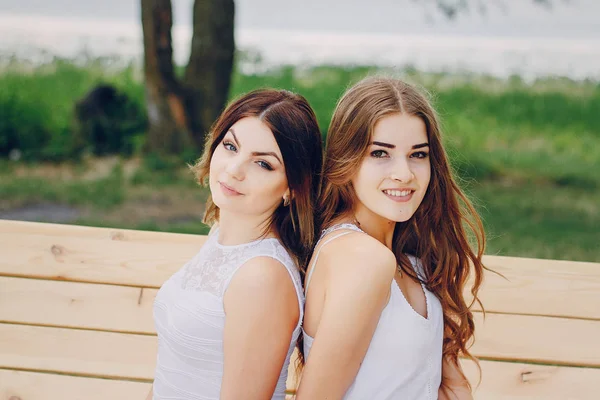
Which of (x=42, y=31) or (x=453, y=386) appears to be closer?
(x=453, y=386)

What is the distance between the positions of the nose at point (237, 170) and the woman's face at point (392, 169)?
313 mm

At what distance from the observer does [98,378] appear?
2.78m

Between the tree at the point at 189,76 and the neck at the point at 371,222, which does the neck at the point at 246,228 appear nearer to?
the neck at the point at 371,222

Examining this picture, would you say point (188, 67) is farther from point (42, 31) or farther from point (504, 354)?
point (504, 354)

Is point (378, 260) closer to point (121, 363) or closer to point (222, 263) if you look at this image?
point (222, 263)

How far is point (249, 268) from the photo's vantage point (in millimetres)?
1952

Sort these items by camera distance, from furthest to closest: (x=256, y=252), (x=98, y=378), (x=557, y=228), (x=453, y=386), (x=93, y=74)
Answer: (x=93, y=74) → (x=557, y=228) → (x=98, y=378) → (x=453, y=386) → (x=256, y=252)

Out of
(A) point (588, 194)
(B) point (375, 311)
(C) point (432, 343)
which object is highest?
(B) point (375, 311)

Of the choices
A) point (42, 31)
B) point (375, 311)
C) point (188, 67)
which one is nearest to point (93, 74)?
point (42, 31)

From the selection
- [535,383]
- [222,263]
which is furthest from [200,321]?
[535,383]

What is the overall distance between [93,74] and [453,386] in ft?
24.1

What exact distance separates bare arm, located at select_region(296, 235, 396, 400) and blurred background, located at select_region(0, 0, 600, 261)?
3948 millimetres

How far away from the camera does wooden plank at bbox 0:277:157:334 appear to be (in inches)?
113

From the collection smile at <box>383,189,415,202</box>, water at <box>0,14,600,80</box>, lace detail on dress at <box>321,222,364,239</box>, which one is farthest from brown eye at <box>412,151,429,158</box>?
water at <box>0,14,600,80</box>
